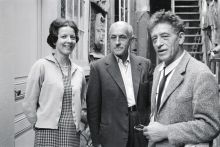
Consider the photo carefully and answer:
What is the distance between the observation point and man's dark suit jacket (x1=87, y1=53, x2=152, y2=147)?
3.29 metres

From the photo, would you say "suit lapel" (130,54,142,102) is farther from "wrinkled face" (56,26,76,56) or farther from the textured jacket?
the textured jacket

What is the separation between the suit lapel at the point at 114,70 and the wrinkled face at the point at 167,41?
116cm

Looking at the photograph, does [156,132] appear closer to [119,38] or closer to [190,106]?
[190,106]

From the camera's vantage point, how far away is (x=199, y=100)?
1933 millimetres

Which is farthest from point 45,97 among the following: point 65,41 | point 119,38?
point 119,38

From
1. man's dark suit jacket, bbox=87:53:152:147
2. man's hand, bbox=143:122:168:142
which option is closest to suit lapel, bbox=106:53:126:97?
man's dark suit jacket, bbox=87:53:152:147

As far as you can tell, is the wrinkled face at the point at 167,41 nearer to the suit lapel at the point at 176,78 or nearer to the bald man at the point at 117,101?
the suit lapel at the point at 176,78

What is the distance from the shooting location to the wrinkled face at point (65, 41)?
3043 mm

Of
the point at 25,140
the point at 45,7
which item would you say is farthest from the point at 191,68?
the point at 45,7

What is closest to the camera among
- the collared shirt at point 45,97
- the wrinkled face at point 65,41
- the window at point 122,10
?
the collared shirt at point 45,97

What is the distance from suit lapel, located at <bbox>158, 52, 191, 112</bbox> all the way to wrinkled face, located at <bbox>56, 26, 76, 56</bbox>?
47.3 inches

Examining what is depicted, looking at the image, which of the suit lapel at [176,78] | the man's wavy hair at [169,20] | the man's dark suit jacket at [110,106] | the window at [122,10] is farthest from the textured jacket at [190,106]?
the window at [122,10]

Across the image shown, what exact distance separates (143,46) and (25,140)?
9535 millimetres

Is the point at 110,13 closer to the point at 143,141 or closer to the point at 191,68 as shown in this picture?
the point at 143,141
